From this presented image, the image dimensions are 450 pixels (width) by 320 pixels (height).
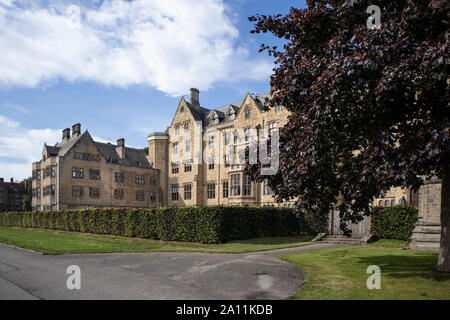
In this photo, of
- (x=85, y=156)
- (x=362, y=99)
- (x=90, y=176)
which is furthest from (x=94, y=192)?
(x=362, y=99)

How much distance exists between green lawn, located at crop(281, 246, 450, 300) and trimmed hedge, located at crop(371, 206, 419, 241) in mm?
7232

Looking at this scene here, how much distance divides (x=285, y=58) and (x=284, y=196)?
5127 mm

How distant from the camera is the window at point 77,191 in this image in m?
49.4

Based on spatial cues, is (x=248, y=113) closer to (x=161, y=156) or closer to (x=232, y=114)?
(x=232, y=114)

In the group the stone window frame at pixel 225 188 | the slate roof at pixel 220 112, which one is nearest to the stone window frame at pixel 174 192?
the stone window frame at pixel 225 188

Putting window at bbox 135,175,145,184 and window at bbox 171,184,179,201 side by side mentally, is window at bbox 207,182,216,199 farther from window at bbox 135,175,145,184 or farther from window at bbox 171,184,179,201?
window at bbox 135,175,145,184

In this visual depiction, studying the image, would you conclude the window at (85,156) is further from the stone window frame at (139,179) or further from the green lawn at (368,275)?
the green lawn at (368,275)

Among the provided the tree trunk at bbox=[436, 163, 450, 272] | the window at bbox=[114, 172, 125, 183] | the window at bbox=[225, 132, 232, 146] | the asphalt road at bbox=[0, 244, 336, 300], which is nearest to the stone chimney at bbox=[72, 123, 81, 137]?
the window at bbox=[114, 172, 125, 183]

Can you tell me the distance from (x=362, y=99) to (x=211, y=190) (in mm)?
37910

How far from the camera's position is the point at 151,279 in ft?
32.9

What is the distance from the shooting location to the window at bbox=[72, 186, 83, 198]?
4937 cm

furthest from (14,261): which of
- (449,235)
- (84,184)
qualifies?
(84,184)
